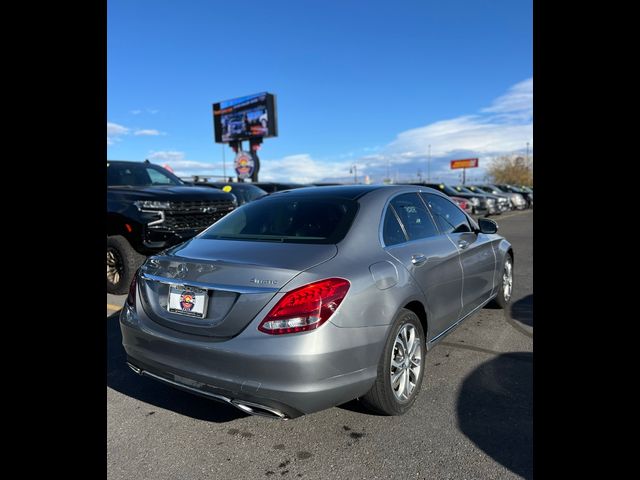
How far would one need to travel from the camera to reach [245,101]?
39406mm

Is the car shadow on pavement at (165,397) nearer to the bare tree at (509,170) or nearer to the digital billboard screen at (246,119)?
the digital billboard screen at (246,119)

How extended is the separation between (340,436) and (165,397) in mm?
1370

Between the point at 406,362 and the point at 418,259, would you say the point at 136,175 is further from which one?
the point at 406,362

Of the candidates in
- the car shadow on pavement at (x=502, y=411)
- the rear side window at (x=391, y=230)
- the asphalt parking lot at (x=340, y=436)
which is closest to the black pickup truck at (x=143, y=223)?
the asphalt parking lot at (x=340, y=436)

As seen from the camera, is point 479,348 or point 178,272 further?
point 479,348

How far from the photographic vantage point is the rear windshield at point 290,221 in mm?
2977

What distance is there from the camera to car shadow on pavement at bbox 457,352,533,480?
96.3 inches

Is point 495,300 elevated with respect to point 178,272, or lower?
lower

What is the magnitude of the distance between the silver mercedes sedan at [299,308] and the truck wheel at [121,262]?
2.89m

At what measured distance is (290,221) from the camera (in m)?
3.28
